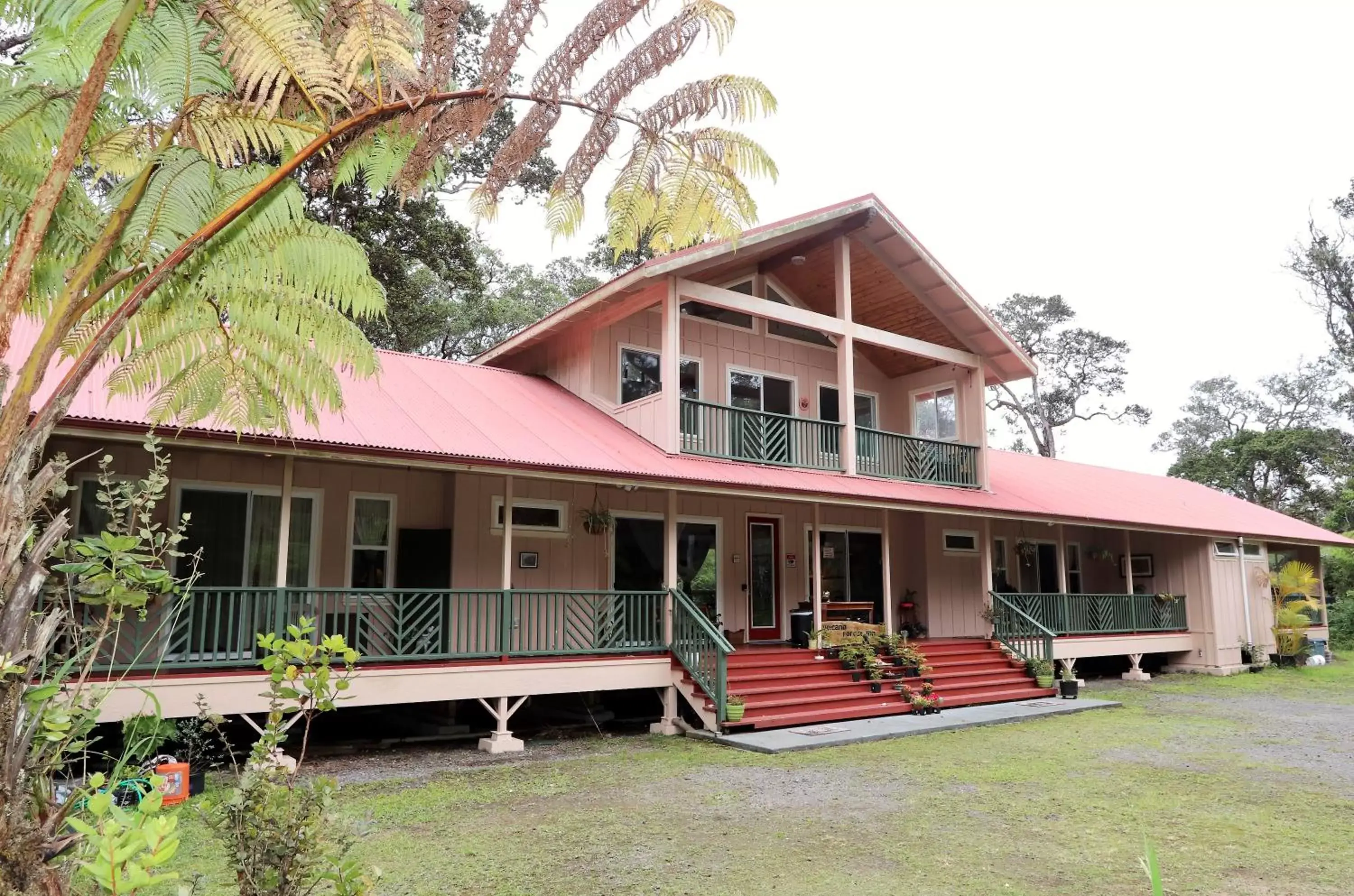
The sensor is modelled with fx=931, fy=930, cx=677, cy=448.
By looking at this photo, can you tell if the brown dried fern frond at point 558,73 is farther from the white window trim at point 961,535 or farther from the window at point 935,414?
the white window trim at point 961,535

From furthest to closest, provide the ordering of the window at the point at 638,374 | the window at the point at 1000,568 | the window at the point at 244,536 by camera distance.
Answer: the window at the point at 1000,568 → the window at the point at 638,374 → the window at the point at 244,536

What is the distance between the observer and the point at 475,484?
12.2 meters

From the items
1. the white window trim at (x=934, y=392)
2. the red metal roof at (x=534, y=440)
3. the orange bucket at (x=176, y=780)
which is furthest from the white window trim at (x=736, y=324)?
the orange bucket at (x=176, y=780)

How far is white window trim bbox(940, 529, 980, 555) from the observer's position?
57.7 ft

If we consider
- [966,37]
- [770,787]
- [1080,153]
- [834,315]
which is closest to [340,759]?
[770,787]

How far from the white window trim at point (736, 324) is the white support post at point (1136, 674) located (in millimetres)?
9705

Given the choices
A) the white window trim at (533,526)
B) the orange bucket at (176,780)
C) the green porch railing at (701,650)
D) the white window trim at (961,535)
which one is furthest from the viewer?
the white window trim at (961,535)

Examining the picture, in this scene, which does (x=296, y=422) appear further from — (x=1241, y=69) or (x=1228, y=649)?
(x=1241, y=69)

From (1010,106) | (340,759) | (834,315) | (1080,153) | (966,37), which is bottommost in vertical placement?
(340,759)

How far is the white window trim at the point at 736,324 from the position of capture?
15.5 meters

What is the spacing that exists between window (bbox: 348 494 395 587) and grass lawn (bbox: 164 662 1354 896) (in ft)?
10.6

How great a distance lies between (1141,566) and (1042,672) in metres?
7.92

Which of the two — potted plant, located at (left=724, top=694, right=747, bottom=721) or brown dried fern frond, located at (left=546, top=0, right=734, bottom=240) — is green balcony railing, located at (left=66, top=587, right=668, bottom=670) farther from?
brown dried fern frond, located at (left=546, top=0, right=734, bottom=240)

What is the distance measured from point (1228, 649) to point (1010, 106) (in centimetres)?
1408
